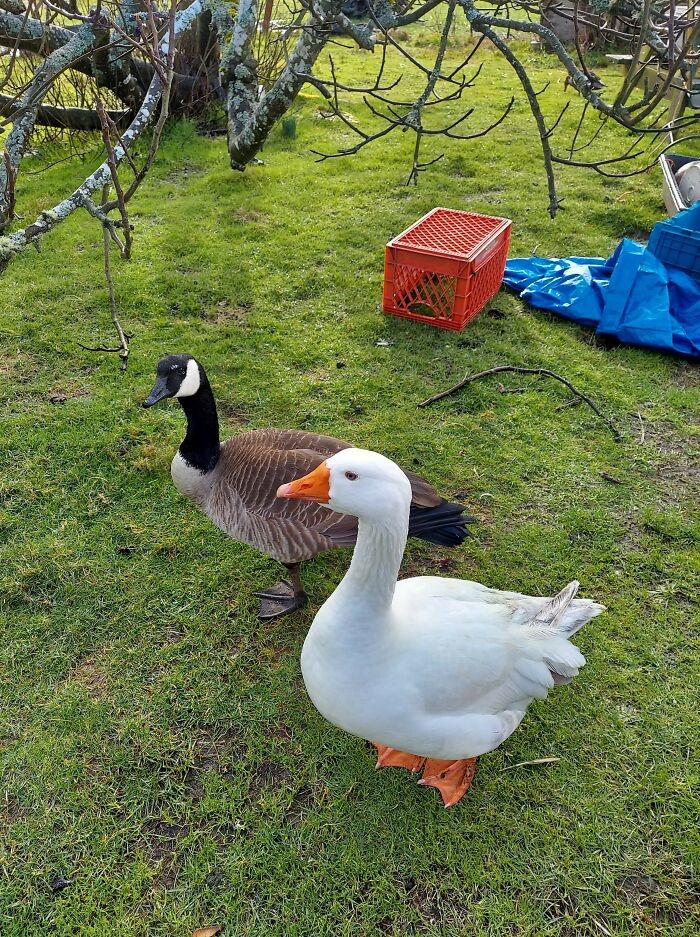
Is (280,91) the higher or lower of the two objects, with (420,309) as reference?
higher

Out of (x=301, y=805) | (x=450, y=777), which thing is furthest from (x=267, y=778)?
(x=450, y=777)

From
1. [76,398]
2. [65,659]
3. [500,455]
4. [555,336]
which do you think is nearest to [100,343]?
[76,398]

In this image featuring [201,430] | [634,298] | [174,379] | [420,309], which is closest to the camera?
[174,379]

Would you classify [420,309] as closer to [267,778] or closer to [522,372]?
[522,372]

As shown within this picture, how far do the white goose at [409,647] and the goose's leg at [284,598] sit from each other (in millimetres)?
836

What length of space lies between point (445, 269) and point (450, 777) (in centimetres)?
382

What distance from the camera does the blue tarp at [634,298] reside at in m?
5.17

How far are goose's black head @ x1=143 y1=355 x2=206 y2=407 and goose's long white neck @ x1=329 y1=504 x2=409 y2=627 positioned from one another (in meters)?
1.52

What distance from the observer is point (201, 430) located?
342 centimetres

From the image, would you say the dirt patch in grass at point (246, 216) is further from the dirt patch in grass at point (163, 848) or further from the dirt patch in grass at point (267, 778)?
the dirt patch in grass at point (163, 848)

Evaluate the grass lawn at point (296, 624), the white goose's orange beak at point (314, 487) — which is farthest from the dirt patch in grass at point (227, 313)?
the white goose's orange beak at point (314, 487)

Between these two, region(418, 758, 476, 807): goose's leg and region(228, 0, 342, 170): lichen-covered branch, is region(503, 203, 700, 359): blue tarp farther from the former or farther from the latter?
Answer: region(418, 758, 476, 807): goose's leg

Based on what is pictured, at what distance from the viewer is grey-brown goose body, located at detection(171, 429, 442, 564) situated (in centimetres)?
314

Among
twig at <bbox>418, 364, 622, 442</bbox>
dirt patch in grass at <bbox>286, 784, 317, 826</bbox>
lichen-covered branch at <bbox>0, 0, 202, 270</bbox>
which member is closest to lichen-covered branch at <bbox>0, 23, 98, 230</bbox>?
lichen-covered branch at <bbox>0, 0, 202, 270</bbox>
